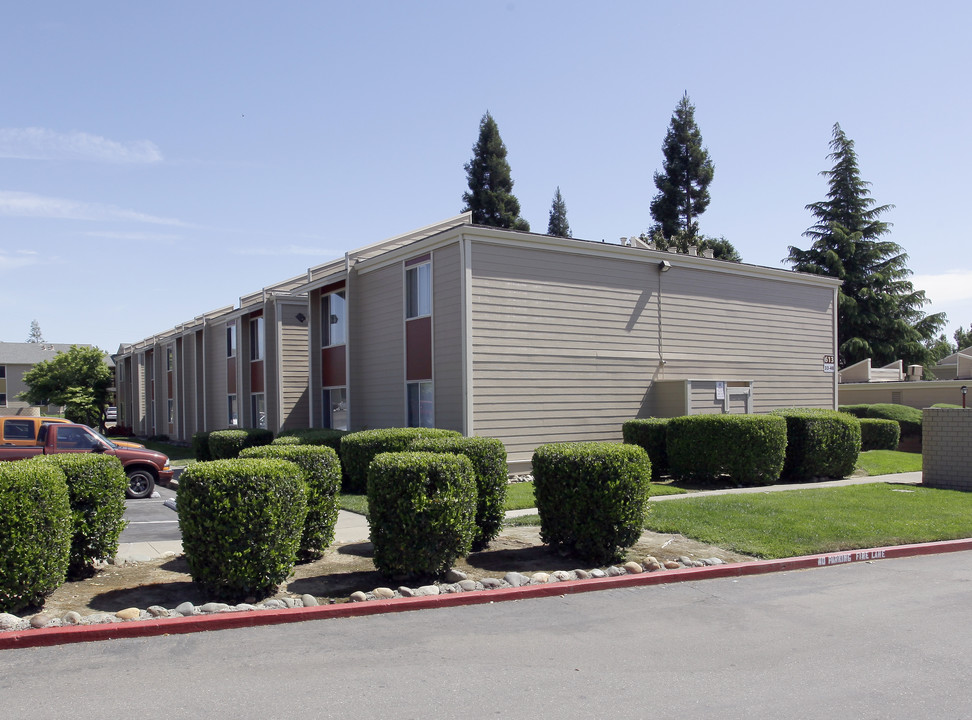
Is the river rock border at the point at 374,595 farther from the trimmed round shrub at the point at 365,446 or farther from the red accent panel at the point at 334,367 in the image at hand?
the red accent panel at the point at 334,367

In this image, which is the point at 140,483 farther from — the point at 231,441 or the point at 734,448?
the point at 734,448

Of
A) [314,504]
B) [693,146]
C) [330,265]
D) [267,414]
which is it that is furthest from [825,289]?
[693,146]

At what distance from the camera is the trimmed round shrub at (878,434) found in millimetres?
22547

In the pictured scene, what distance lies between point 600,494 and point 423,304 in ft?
35.0

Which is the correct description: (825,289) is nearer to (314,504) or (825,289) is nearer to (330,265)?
(330,265)

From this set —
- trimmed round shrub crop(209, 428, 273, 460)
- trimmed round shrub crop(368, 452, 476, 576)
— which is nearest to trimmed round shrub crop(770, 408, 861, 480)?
trimmed round shrub crop(368, 452, 476, 576)

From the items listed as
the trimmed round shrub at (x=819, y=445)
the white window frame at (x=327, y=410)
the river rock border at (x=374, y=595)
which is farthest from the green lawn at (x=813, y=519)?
the white window frame at (x=327, y=410)

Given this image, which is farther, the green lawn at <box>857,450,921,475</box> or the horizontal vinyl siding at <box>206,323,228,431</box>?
the horizontal vinyl siding at <box>206,323,228,431</box>

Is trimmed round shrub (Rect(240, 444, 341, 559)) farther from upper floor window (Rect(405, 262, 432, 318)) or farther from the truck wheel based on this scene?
upper floor window (Rect(405, 262, 432, 318))

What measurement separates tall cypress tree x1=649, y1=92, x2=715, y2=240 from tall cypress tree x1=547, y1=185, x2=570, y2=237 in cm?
1571

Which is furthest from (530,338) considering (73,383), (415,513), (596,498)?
(73,383)

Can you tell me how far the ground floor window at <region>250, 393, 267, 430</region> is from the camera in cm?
Result: 2734

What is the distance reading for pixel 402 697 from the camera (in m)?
5.11

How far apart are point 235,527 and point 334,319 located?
16116mm
